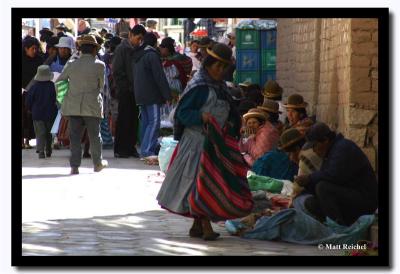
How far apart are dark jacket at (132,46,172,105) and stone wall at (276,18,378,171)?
1826 millimetres

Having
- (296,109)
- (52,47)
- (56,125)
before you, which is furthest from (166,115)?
(296,109)

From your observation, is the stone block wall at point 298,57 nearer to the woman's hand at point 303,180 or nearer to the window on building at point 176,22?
the woman's hand at point 303,180

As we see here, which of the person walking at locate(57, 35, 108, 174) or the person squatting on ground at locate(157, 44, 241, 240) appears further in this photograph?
the person walking at locate(57, 35, 108, 174)

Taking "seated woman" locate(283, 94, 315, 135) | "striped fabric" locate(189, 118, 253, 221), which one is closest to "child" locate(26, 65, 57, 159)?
"seated woman" locate(283, 94, 315, 135)

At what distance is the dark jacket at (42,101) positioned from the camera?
1731 centimetres

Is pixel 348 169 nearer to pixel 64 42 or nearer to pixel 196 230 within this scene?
pixel 196 230

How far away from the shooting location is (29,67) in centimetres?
1958

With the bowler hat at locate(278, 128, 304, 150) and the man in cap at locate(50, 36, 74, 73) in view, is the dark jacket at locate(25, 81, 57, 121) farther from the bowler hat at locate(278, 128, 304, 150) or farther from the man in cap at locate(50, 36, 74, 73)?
the bowler hat at locate(278, 128, 304, 150)

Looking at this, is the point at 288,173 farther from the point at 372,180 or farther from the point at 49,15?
the point at 49,15

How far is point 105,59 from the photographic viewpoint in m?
19.9

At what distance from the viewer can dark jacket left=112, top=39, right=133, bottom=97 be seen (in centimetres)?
1783

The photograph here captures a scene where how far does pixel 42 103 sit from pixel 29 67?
2.40 meters

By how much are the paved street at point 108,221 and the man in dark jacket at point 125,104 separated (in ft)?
6.46

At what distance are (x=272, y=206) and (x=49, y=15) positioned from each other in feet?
10.7
